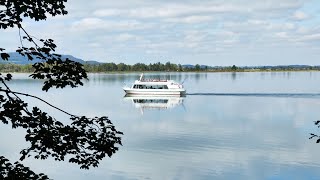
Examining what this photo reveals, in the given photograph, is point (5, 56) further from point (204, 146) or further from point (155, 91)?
point (155, 91)

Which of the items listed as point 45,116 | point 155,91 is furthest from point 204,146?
point 155,91

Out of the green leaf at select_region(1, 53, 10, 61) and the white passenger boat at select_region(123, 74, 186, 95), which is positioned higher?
the green leaf at select_region(1, 53, 10, 61)

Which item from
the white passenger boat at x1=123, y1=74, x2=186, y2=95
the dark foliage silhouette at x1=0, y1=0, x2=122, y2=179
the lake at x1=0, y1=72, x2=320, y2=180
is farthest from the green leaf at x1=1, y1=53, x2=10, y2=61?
the white passenger boat at x1=123, y1=74, x2=186, y2=95

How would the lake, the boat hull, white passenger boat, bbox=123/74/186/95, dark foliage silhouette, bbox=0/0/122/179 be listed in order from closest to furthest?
1. dark foliage silhouette, bbox=0/0/122/179
2. the lake
3. the boat hull
4. white passenger boat, bbox=123/74/186/95

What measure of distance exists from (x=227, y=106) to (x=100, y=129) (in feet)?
226

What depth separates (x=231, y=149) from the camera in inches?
1444

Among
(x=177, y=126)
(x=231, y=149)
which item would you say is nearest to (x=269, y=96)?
(x=177, y=126)

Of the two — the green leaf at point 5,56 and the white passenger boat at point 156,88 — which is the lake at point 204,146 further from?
the white passenger boat at point 156,88

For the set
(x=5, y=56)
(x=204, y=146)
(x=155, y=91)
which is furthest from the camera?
(x=155, y=91)

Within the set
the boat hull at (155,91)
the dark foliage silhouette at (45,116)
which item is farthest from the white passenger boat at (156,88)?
the dark foliage silhouette at (45,116)

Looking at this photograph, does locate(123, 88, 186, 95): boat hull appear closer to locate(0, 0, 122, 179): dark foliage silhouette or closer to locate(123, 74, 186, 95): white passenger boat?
locate(123, 74, 186, 95): white passenger boat

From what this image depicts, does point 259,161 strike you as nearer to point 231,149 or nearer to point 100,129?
point 231,149

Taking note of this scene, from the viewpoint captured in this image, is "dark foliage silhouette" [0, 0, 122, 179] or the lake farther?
the lake

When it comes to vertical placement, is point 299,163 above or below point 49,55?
below
